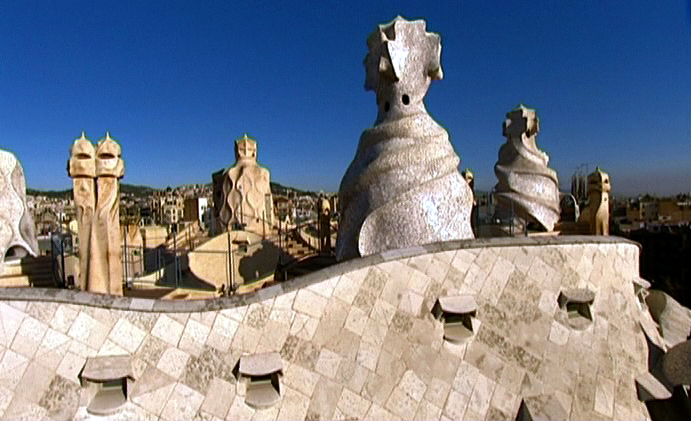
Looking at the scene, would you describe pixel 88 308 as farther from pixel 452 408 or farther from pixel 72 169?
pixel 452 408

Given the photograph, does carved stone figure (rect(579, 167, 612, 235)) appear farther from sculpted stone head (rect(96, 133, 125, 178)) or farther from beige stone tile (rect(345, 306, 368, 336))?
sculpted stone head (rect(96, 133, 125, 178))

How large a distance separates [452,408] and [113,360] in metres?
2.40

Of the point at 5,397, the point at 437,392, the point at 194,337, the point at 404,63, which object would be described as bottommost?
the point at 437,392

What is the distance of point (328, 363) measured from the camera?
3117 mm

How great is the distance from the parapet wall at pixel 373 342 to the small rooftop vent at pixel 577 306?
0.06 m

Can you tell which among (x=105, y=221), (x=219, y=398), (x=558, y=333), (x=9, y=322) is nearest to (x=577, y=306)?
(x=558, y=333)

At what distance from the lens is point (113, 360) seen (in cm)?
276

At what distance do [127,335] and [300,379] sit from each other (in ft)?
3.92

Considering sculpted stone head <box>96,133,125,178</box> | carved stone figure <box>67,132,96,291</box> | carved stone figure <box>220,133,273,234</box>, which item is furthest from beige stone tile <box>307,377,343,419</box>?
carved stone figure <box>220,133,273,234</box>

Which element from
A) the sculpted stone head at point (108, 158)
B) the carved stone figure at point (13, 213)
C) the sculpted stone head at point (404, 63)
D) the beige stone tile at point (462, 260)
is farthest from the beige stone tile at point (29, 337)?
the sculpted stone head at point (404, 63)

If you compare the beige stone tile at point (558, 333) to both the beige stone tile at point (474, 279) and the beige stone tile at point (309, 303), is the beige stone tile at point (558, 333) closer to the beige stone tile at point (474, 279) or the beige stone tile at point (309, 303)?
the beige stone tile at point (474, 279)

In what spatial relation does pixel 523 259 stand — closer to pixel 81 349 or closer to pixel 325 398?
pixel 325 398

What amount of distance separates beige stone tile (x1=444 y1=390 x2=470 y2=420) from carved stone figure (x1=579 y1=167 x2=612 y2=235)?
6.47 m

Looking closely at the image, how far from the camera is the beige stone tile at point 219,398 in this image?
9.26 feet
